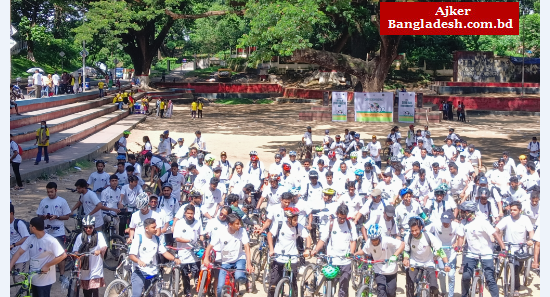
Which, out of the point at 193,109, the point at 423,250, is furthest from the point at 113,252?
the point at 193,109

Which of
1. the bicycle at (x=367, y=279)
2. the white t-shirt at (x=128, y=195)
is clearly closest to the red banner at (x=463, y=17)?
the white t-shirt at (x=128, y=195)

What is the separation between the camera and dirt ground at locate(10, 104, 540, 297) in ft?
60.8

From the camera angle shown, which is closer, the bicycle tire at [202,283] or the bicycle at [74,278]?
Result: the bicycle at [74,278]

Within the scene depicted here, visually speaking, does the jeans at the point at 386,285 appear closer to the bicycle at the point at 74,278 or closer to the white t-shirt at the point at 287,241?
the white t-shirt at the point at 287,241

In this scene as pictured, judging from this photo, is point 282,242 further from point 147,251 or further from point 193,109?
point 193,109

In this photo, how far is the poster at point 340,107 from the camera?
33.2m

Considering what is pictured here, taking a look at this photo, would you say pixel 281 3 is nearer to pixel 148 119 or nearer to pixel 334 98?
pixel 334 98

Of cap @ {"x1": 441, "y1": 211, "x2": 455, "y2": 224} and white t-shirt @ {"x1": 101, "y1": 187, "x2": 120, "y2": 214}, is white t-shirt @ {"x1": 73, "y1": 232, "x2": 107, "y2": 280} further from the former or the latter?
cap @ {"x1": 441, "y1": 211, "x2": 455, "y2": 224}

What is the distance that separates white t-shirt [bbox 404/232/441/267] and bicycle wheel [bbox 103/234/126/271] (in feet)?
15.3

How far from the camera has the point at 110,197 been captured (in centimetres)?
1106

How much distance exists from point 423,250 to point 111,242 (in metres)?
5.05

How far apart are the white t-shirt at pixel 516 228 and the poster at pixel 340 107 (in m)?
23.3

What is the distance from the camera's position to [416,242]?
8727 mm

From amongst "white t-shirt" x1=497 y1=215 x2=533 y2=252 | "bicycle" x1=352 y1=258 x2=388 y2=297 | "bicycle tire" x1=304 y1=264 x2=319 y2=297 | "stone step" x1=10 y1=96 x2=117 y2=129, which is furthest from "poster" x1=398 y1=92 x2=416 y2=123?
"bicycle" x1=352 y1=258 x2=388 y2=297
